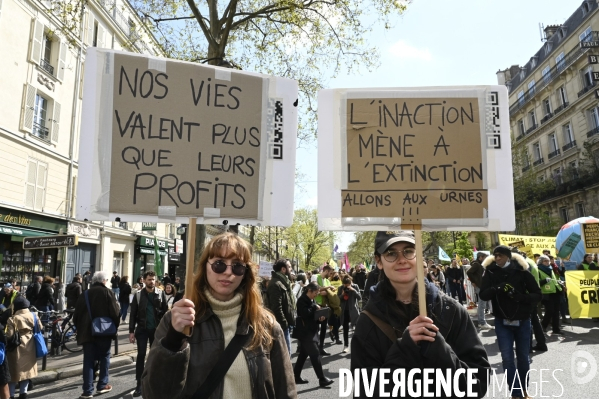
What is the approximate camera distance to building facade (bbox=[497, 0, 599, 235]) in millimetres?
31938

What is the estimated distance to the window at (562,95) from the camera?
35.8 m

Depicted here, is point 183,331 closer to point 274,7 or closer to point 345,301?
point 345,301

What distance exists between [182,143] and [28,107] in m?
19.8

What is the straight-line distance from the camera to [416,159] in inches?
105

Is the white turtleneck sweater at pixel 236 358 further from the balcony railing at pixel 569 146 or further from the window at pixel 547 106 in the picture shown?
the window at pixel 547 106

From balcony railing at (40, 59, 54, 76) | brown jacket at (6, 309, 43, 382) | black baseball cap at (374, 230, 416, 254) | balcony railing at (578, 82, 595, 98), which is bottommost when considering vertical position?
brown jacket at (6, 309, 43, 382)

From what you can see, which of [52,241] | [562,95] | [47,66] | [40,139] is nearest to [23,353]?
[52,241]

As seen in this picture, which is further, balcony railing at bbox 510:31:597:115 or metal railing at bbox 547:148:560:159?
metal railing at bbox 547:148:560:159

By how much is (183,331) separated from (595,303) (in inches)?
410

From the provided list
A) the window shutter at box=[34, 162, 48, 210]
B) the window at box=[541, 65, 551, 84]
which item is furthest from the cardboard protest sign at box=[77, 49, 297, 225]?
the window at box=[541, 65, 551, 84]

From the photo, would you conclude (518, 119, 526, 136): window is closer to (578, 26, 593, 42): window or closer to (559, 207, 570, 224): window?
(559, 207, 570, 224): window

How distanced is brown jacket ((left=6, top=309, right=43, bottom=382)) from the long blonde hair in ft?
16.7

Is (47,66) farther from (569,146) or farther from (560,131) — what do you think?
(560,131)

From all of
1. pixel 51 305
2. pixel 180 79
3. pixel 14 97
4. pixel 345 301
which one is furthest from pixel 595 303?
pixel 14 97
